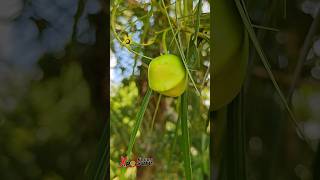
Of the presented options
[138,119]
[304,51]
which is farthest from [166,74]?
[304,51]

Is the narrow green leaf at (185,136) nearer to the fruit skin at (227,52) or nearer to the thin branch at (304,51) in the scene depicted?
the fruit skin at (227,52)

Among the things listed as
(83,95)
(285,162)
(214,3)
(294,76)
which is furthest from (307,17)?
(83,95)

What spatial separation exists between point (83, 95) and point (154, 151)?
0.29 metres

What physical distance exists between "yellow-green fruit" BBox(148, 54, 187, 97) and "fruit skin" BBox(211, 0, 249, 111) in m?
0.15

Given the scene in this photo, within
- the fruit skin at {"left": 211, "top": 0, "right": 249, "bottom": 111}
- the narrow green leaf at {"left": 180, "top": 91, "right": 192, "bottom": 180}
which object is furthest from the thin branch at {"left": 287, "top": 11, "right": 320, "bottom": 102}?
the narrow green leaf at {"left": 180, "top": 91, "right": 192, "bottom": 180}

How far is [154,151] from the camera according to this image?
66.6 inches

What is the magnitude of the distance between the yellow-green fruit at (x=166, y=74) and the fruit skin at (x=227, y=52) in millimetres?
150

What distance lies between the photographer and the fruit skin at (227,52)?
175cm

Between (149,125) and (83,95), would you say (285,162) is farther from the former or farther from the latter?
(83,95)

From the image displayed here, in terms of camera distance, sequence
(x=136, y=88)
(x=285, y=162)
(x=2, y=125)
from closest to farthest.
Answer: (x=2, y=125) < (x=136, y=88) < (x=285, y=162)

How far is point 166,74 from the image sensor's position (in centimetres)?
165

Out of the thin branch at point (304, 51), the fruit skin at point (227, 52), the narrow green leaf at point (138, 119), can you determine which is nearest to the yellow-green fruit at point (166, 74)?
the narrow green leaf at point (138, 119)

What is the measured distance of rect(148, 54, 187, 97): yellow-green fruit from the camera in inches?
65.0

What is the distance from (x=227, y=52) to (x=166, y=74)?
25 centimetres
